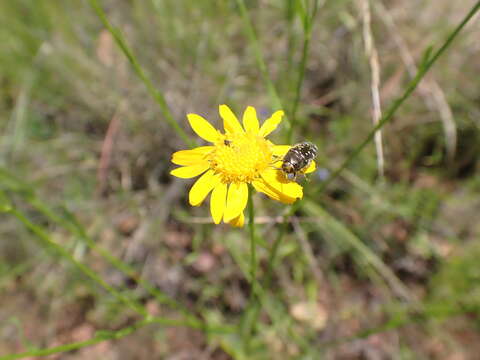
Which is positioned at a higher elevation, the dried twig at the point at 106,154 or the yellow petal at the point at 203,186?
the dried twig at the point at 106,154

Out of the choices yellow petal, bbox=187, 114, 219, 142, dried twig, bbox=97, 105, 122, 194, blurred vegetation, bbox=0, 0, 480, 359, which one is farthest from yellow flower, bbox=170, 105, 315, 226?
dried twig, bbox=97, 105, 122, 194

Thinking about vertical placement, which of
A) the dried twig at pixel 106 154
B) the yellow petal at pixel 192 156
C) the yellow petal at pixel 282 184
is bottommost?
the yellow petal at pixel 282 184

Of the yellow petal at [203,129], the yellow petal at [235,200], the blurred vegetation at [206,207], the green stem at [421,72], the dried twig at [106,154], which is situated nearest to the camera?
the green stem at [421,72]

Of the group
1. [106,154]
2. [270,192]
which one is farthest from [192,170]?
[106,154]

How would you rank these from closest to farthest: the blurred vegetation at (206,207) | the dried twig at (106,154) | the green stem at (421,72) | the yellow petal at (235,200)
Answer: the green stem at (421,72) < the yellow petal at (235,200) < the blurred vegetation at (206,207) < the dried twig at (106,154)

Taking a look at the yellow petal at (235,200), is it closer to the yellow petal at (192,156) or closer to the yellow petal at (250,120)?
the yellow petal at (192,156)

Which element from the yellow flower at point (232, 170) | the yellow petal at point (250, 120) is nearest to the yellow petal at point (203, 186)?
the yellow flower at point (232, 170)

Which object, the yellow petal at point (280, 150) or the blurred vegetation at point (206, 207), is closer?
the yellow petal at point (280, 150)

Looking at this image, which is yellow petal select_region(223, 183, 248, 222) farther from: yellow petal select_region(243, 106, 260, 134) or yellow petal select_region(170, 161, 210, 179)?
yellow petal select_region(243, 106, 260, 134)
